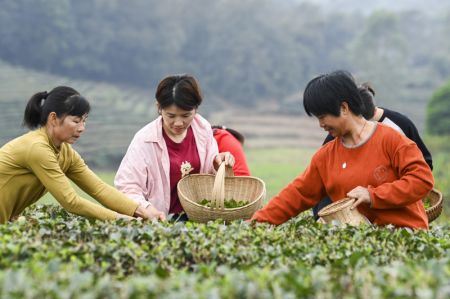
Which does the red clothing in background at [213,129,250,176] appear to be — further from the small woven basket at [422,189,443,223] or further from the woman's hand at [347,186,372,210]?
the woman's hand at [347,186,372,210]

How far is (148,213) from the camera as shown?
4.44m

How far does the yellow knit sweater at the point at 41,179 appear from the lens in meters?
4.20

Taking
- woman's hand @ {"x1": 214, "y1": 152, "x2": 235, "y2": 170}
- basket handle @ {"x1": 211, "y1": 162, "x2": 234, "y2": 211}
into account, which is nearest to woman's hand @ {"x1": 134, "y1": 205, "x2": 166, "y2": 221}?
basket handle @ {"x1": 211, "y1": 162, "x2": 234, "y2": 211}

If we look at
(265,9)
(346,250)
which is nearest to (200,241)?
(346,250)

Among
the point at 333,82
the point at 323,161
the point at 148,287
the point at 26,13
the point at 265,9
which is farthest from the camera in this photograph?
the point at 265,9

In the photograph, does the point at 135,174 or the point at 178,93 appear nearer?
the point at 178,93

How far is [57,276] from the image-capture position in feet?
7.97

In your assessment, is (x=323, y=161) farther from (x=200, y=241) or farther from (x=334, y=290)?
(x=334, y=290)

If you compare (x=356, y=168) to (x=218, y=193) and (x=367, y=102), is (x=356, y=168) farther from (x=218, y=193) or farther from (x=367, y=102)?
(x=218, y=193)

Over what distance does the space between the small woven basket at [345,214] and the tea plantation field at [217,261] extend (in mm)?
123

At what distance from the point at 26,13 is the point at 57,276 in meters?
54.8

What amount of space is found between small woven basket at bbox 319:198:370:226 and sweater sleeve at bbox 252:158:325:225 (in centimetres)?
24

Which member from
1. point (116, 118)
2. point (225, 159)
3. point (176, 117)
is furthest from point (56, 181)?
point (116, 118)

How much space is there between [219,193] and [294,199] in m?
0.52
